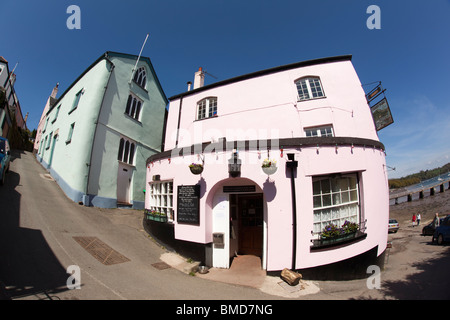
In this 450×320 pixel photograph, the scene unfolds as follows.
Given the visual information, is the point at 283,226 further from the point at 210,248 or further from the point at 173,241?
the point at 173,241

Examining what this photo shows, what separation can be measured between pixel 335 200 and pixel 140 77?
16.4m

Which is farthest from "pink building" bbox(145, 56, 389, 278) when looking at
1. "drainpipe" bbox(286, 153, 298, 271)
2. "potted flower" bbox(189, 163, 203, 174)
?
"potted flower" bbox(189, 163, 203, 174)

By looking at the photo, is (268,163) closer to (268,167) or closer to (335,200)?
(268,167)

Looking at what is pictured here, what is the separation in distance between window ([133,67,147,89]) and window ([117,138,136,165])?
506 centimetres

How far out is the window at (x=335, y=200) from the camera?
5973 mm

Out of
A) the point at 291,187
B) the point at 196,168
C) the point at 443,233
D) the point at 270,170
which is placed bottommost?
the point at 443,233

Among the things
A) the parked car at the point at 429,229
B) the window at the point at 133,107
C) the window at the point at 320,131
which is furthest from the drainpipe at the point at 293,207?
the parked car at the point at 429,229

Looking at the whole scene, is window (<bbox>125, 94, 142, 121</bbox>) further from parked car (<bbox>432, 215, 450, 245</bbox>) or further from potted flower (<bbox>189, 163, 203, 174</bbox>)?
parked car (<bbox>432, 215, 450, 245</bbox>)

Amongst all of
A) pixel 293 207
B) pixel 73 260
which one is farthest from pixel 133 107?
pixel 293 207

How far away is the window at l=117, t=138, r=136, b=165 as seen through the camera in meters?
13.1

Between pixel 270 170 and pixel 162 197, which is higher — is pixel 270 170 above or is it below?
above

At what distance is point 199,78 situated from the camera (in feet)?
42.1

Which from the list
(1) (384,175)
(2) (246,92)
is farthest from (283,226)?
(2) (246,92)

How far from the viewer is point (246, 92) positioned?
407 inches
